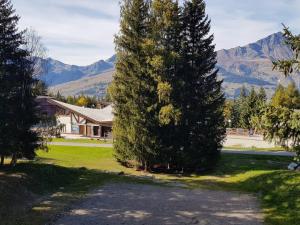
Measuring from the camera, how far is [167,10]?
37312 millimetres

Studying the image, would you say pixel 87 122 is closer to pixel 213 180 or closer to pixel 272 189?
pixel 213 180

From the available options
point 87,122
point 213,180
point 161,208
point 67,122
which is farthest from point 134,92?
point 67,122

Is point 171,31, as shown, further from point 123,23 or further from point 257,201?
point 257,201

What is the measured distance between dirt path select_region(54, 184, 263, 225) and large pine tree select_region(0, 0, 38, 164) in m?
6.39

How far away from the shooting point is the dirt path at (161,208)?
18953 millimetres

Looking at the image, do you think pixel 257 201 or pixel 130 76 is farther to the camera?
pixel 130 76

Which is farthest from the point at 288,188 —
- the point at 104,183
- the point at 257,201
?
the point at 104,183

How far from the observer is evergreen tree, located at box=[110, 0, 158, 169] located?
37.6 metres

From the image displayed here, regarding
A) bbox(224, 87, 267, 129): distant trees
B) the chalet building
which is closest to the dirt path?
the chalet building

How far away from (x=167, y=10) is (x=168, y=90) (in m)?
7.46

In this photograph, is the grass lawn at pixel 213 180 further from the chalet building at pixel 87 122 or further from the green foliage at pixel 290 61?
the chalet building at pixel 87 122

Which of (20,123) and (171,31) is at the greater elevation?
(171,31)

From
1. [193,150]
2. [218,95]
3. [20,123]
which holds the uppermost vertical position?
[218,95]

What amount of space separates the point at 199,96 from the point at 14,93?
17870 millimetres
